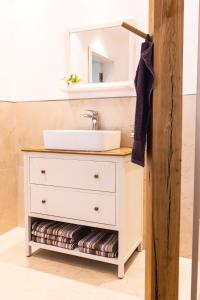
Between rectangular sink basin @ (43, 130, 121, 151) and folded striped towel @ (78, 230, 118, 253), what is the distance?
681 mm

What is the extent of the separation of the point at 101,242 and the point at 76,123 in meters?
1.06

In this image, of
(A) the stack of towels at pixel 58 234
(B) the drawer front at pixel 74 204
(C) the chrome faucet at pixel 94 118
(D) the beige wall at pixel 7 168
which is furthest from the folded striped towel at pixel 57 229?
(C) the chrome faucet at pixel 94 118

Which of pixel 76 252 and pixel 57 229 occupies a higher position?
Answer: pixel 57 229

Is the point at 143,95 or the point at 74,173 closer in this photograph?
the point at 143,95

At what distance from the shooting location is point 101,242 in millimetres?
2035

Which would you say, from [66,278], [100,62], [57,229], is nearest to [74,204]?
[57,229]

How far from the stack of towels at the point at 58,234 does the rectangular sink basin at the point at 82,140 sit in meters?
0.64

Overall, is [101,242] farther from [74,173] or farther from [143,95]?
[143,95]

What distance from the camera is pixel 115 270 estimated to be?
206cm

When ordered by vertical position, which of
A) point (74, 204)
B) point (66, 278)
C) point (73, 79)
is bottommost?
point (66, 278)

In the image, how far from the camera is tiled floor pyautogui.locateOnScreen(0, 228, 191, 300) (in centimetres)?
176

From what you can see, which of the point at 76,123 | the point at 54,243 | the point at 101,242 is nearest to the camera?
the point at 101,242

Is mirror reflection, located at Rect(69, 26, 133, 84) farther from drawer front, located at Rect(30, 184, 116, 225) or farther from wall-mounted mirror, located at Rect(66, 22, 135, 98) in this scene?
drawer front, located at Rect(30, 184, 116, 225)

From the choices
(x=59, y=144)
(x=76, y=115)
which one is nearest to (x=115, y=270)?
(x=59, y=144)
